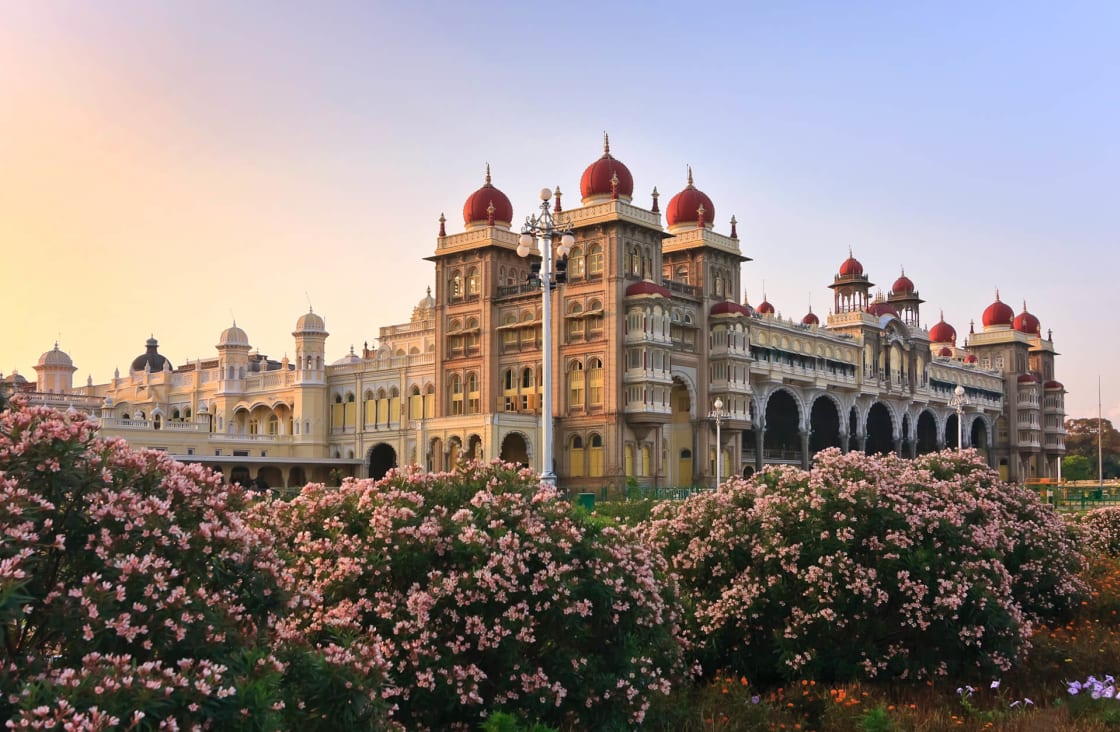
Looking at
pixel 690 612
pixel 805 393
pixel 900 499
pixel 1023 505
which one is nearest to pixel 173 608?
pixel 690 612

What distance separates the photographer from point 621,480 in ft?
176

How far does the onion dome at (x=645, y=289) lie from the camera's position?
54.8 metres

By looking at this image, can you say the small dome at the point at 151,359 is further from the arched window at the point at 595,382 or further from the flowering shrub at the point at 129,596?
the flowering shrub at the point at 129,596

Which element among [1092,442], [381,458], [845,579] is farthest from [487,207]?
[1092,442]

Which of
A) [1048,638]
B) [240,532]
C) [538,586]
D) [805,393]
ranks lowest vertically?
[1048,638]

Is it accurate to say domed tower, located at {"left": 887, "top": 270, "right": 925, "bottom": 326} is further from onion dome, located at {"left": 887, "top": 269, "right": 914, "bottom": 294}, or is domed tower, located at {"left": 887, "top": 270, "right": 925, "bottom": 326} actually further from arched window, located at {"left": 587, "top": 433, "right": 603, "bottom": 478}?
arched window, located at {"left": 587, "top": 433, "right": 603, "bottom": 478}

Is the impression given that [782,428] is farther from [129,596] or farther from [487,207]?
[129,596]

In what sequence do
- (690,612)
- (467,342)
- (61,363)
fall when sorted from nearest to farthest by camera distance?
(690,612) < (467,342) < (61,363)

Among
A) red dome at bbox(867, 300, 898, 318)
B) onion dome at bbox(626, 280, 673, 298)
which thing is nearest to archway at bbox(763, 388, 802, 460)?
red dome at bbox(867, 300, 898, 318)

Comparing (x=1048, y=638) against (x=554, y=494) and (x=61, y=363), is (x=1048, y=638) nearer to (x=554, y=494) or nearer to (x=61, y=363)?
(x=554, y=494)

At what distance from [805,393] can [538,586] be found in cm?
6194

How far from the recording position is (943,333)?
102 m

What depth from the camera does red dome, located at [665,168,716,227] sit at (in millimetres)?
63594

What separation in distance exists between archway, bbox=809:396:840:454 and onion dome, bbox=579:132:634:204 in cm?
2449
